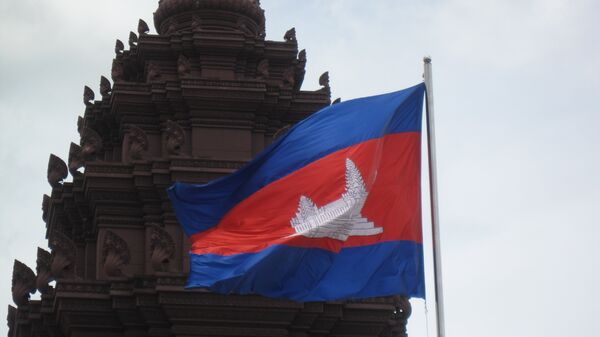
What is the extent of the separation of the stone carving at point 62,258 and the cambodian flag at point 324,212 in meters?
18.6

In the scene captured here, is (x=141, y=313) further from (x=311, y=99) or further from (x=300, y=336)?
(x=311, y=99)

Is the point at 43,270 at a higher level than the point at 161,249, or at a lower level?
higher

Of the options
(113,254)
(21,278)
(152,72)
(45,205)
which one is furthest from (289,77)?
(21,278)

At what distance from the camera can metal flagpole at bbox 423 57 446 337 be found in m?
21.5

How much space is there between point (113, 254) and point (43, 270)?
3.43m

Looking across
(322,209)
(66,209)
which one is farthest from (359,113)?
(66,209)

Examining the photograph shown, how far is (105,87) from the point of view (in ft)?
161

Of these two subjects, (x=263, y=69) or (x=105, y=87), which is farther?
(x=105, y=87)

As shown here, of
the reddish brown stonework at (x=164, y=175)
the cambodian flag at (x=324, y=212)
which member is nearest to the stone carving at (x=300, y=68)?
the reddish brown stonework at (x=164, y=175)

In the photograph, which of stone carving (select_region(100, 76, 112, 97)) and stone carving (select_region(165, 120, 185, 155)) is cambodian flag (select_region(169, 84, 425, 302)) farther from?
stone carving (select_region(100, 76, 112, 97))

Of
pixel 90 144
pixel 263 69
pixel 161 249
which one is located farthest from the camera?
pixel 263 69

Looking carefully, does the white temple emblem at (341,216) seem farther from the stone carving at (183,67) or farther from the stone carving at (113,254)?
the stone carving at (183,67)

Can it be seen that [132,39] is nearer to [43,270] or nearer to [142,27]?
[142,27]

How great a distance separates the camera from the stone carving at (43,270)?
1758 inches
